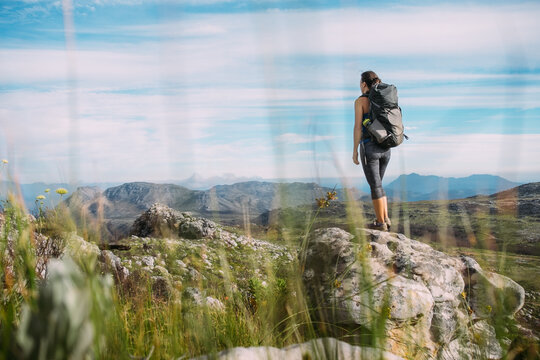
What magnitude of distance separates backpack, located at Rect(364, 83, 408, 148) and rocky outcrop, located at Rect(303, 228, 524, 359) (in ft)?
7.00

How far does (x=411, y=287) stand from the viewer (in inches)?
187

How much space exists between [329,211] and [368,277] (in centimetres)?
151

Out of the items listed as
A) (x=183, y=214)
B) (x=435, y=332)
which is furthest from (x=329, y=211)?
(x=183, y=214)

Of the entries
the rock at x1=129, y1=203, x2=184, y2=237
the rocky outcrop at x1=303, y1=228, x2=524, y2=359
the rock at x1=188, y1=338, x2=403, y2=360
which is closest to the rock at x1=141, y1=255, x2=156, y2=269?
the rock at x1=129, y1=203, x2=184, y2=237

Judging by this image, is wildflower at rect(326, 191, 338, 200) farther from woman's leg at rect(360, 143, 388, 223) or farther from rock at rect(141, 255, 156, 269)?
rock at rect(141, 255, 156, 269)

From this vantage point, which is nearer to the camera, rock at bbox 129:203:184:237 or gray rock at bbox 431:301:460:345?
gray rock at bbox 431:301:460:345

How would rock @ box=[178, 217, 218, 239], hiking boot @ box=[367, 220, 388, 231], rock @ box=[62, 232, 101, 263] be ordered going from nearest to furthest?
rock @ box=[62, 232, 101, 263], hiking boot @ box=[367, 220, 388, 231], rock @ box=[178, 217, 218, 239]

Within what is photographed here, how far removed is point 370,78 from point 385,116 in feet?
3.48

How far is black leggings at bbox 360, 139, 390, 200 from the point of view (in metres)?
7.95

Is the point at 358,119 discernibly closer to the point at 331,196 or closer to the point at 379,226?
the point at 379,226

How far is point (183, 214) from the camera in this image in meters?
15.4

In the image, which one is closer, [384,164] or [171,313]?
[171,313]

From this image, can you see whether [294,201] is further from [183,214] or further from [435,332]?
[183,214]

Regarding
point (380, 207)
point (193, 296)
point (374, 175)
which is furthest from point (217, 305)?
point (380, 207)
